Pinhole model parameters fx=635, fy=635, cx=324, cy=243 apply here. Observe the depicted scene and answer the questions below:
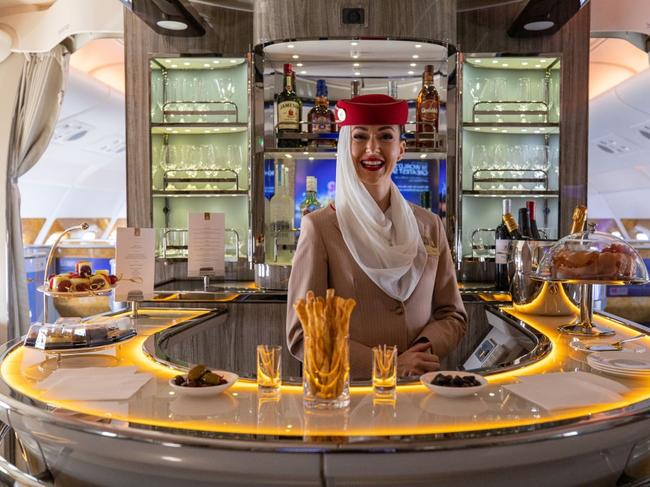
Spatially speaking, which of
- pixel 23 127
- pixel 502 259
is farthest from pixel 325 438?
pixel 23 127

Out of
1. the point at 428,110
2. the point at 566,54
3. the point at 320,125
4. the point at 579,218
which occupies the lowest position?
the point at 579,218

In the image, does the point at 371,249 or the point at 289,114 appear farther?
the point at 289,114

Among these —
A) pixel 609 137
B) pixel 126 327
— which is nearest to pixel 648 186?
pixel 609 137

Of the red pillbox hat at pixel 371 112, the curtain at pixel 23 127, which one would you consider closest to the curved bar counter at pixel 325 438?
the red pillbox hat at pixel 371 112

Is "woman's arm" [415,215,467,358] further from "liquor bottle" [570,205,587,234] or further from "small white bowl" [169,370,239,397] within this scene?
"small white bowl" [169,370,239,397]

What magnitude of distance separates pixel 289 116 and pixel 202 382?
7.73 ft

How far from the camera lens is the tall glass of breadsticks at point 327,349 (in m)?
1.51

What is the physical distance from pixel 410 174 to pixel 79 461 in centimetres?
286

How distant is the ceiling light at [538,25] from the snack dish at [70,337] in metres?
3.00

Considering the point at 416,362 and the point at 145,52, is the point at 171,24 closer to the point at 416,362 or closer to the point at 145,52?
the point at 145,52

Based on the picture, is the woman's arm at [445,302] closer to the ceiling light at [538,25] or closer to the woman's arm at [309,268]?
the woman's arm at [309,268]

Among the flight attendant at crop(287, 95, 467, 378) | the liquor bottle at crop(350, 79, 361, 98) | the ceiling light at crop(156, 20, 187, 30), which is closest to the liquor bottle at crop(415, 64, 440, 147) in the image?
the liquor bottle at crop(350, 79, 361, 98)

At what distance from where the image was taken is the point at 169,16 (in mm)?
3684

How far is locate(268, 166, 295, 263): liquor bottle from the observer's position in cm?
389
